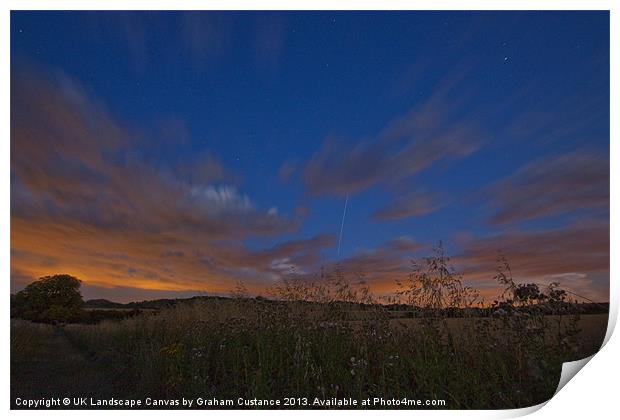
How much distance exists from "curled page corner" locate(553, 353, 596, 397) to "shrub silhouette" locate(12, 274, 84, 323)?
3967mm

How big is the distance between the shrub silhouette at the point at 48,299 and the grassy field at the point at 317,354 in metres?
0.12

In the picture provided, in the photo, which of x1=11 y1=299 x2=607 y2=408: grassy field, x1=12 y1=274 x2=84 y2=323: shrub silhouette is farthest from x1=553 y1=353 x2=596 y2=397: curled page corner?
x1=12 y1=274 x2=84 y2=323: shrub silhouette

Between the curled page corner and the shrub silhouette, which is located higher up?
the shrub silhouette

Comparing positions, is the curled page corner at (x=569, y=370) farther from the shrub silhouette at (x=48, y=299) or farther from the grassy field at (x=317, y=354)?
the shrub silhouette at (x=48, y=299)

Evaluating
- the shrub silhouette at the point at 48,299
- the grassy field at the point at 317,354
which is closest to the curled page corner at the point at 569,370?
the grassy field at the point at 317,354

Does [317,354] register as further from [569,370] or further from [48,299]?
[48,299]

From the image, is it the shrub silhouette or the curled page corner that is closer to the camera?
the curled page corner

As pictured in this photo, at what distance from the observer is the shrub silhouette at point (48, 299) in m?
4.46

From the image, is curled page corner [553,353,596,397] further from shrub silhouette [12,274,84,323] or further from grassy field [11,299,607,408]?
shrub silhouette [12,274,84,323]

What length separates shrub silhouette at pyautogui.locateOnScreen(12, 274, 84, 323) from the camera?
176 inches

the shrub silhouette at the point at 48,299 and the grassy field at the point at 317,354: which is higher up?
the shrub silhouette at the point at 48,299

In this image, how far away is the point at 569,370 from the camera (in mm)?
4004

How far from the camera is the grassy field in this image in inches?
157
